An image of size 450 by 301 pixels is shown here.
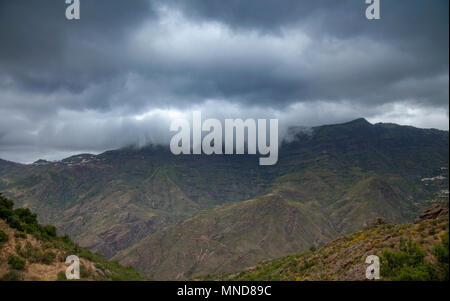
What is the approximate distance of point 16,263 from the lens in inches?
1204

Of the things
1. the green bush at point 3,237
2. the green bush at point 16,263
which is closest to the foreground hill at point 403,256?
the green bush at point 16,263

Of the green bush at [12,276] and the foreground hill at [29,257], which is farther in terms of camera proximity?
the foreground hill at [29,257]

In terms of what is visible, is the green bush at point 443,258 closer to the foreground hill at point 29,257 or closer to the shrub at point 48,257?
the foreground hill at point 29,257

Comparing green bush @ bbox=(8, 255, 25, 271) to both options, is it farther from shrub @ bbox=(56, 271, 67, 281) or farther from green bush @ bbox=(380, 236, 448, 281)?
green bush @ bbox=(380, 236, 448, 281)

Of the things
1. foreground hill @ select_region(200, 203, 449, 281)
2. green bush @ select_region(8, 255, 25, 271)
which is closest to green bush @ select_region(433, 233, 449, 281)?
foreground hill @ select_region(200, 203, 449, 281)

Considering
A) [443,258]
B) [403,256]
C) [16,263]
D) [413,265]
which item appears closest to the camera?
[443,258]

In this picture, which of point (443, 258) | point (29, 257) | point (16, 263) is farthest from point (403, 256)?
point (29, 257)

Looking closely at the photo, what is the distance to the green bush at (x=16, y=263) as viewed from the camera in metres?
30.4

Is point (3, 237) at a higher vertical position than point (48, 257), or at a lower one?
higher

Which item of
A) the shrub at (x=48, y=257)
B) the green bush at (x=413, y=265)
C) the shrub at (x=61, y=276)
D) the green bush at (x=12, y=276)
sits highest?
the green bush at (x=413, y=265)

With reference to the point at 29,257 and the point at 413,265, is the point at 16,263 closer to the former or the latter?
the point at 29,257
